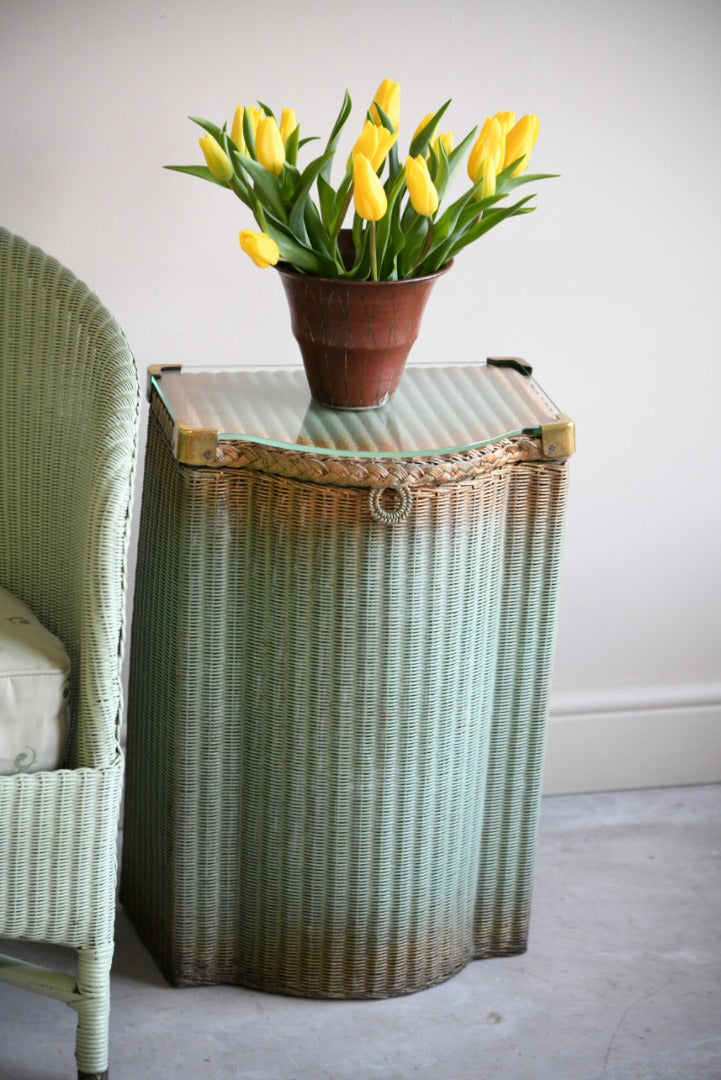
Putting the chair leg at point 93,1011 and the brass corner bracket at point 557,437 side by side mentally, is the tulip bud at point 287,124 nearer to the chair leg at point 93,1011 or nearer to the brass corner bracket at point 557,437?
the brass corner bracket at point 557,437

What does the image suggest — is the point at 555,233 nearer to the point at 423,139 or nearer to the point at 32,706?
the point at 423,139

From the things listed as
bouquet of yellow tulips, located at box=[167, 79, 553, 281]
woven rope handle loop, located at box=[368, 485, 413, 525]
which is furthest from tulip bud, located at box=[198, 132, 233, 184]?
woven rope handle loop, located at box=[368, 485, 413, 525]

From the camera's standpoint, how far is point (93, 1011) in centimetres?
143

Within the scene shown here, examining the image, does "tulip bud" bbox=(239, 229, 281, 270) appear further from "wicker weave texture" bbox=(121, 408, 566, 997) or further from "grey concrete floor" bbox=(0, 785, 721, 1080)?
"grey concrete floor" bbox=(0, 785, 721, 1080)

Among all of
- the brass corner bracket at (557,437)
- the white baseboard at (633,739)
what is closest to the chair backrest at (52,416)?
the brass corner bracket at (557,437)


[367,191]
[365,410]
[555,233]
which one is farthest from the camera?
[555,233]

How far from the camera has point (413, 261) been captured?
4.91 feet

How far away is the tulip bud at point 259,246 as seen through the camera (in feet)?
4.59

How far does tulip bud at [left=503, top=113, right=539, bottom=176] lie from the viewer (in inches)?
58.3

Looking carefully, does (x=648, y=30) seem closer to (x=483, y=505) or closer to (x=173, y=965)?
(x=483, y=505)

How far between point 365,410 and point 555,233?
0.47m

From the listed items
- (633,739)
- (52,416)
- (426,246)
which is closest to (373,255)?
(426,246)

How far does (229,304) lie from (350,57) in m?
0.32

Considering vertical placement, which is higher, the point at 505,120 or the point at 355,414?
the point at 505,120
